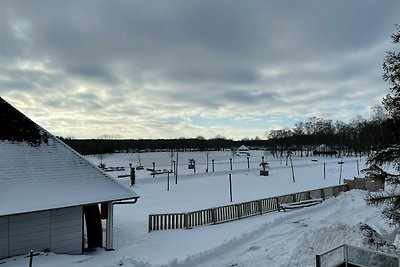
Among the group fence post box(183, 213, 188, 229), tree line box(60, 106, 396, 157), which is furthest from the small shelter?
tree line box(60, 106, 396, 157)

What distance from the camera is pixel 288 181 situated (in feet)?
144

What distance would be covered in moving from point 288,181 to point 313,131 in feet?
390

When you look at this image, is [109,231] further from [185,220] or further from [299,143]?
[299,143]

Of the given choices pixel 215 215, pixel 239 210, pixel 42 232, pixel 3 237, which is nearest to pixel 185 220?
pixel 215 215

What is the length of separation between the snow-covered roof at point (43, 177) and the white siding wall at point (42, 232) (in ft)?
2.61

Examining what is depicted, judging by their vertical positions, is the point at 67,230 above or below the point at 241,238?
above

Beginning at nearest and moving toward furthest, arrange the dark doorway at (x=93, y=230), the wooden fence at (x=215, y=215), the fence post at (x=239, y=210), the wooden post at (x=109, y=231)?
the wooden post at (x=109, y=231) → the dark doorway at (x=93, y=230) → the wooden fence at (x=215, y=215) → the fence post at (x=239, y=210)

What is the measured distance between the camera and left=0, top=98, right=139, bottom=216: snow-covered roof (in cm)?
1270

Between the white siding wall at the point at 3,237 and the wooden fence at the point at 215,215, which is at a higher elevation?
the white siding wall at the point at 3,237

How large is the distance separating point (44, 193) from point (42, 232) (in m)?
1.54

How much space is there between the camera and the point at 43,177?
14133mm

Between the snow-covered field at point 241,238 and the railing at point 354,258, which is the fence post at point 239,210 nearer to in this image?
the snow-covered field at point 241,238

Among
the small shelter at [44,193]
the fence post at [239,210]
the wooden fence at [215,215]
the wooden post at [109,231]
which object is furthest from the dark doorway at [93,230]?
the fence post at [239,210]

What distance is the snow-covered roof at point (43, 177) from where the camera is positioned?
1270 cm
